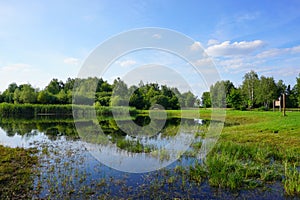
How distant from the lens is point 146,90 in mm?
16203

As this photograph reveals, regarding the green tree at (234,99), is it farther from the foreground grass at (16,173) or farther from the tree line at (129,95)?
the foreground grass at (16,173)

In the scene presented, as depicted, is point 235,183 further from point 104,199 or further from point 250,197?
point 104,199

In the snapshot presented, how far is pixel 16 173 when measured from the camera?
29.1 feet

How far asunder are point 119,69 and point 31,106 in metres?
47.4

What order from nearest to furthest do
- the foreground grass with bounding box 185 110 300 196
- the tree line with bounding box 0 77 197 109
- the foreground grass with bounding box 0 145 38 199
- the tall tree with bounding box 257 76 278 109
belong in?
1. the foreground grass with bounding box 0 145 38 199
2. the foreground grass with bounding box 185 110 300 196
3. the tree line with bounding box 0 77 197 109
4. the tall tree with bounding box 257 76 278 109

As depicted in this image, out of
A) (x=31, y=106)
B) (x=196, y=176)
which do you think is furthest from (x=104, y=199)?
(x=31, y=106)

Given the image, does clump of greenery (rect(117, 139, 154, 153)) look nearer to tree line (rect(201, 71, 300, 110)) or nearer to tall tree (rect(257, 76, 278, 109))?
tree line (rect(201, 71, 300, 110))

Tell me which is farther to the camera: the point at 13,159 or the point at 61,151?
the point at 61,151

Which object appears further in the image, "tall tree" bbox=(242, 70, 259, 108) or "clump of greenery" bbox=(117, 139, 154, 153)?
"tall tree" bbox=(242, 70, 259, 108)

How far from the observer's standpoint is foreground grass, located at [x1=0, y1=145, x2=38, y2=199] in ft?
22.9

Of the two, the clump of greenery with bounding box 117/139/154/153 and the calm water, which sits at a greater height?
the clump of greenery with bounding box 117/139/154/153

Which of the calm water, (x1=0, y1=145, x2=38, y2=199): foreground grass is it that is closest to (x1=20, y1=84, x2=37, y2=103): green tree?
(x1=0, y1=145, x2=38, y2=199): foreground grass

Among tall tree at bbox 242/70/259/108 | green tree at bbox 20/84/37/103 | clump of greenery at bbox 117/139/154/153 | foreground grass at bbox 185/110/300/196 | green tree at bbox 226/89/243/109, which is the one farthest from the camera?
tall tree at bbox 242/70/259/108

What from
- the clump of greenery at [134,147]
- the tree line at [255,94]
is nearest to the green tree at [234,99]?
the tree line at [255,94]
